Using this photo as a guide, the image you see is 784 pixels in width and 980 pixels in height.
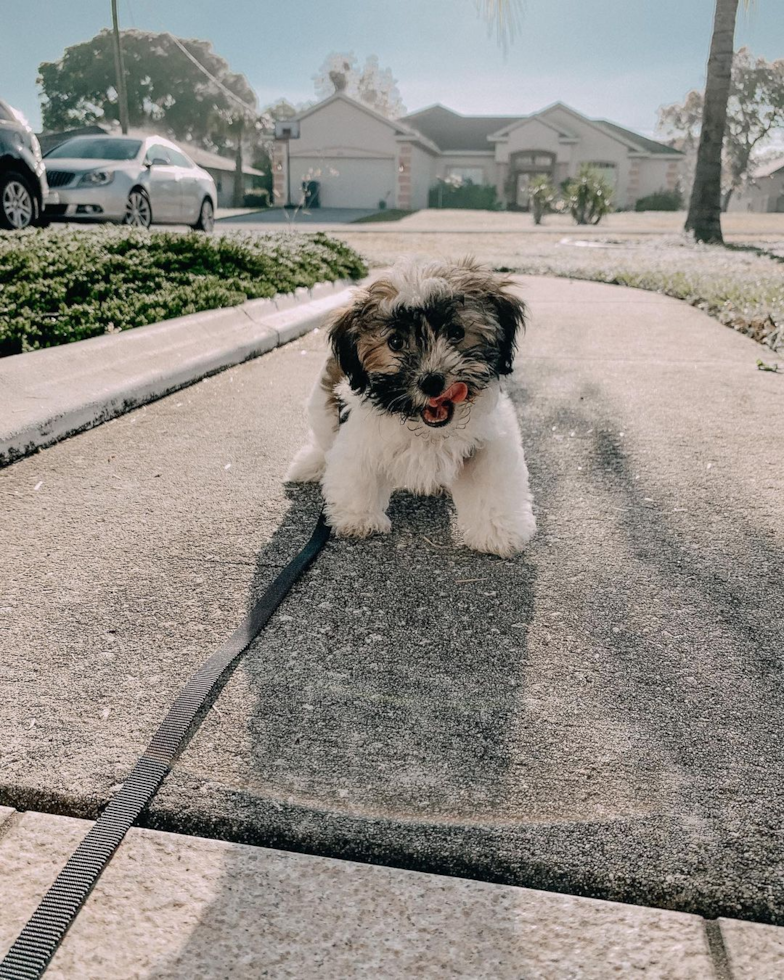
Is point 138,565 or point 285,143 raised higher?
point 285,143

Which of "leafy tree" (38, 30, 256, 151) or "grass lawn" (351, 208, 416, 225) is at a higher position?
"leafy tree" (38, 30, 256, 151)

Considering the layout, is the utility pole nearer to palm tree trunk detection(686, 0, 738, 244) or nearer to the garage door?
the garage door

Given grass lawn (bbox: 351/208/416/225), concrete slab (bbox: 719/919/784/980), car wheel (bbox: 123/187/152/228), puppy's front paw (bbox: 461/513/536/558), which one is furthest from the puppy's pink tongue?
grass lawn (bbox: 351/208/416/225)

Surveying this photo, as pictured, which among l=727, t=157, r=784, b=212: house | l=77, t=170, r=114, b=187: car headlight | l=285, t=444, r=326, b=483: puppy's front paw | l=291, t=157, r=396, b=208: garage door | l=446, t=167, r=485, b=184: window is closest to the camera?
l=285, t=444, r=326, b=483: puppy's front paw

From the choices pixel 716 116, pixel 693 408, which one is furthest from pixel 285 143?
pixel 693 408

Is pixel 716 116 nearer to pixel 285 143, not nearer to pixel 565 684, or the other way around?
pixel 565 684

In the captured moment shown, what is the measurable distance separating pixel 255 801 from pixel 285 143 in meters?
59.4

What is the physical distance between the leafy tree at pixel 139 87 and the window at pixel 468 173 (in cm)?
3471

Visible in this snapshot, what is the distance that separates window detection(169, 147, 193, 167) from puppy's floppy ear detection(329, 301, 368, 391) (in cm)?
1442

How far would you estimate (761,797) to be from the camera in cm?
187

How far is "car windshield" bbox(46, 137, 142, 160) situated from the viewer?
15.0 meters

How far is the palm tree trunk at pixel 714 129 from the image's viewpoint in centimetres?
1822

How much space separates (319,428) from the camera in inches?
155

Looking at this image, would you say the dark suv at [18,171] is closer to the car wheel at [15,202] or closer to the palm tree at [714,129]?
the car wheel at [15,202]
